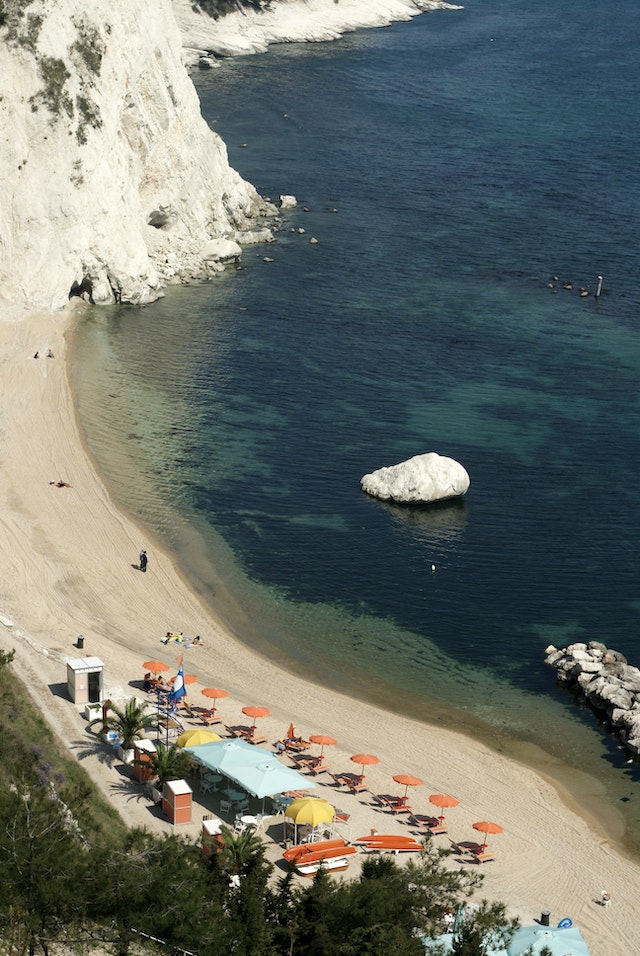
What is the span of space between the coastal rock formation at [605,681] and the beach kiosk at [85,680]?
21.8m

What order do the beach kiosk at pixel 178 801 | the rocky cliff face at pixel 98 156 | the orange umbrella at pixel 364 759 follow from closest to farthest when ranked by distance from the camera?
the beach kiosk at pixel 178 801 < the orange umbrella at pixel 364 759 < the rocky cliff face at pixel 98 156

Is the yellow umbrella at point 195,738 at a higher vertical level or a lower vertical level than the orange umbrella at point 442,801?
higher

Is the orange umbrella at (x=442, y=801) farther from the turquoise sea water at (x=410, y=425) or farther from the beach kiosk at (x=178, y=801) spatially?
the beach kiosk at (x=178, y=801)

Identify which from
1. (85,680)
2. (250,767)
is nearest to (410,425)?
(85,680)

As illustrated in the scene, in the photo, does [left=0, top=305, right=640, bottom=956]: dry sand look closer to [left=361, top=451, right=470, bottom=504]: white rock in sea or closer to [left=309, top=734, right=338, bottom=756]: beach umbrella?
[left=309, top=734, right=338, bottom=756]: beach umbrella

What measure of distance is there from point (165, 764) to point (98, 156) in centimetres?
6209

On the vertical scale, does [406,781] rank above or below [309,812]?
below

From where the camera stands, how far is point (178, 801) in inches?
1802

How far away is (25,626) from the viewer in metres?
58.6

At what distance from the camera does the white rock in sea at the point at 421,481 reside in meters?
75.5

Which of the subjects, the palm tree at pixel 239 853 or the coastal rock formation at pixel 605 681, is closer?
the palm tree at pixel 239 853

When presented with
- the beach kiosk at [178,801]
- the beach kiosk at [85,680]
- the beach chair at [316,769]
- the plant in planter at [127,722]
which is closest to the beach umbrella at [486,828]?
the beach chair at [316,769]

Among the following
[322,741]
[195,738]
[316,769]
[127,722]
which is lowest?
[316,769]

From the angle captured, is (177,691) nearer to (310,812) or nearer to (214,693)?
(214,693)
